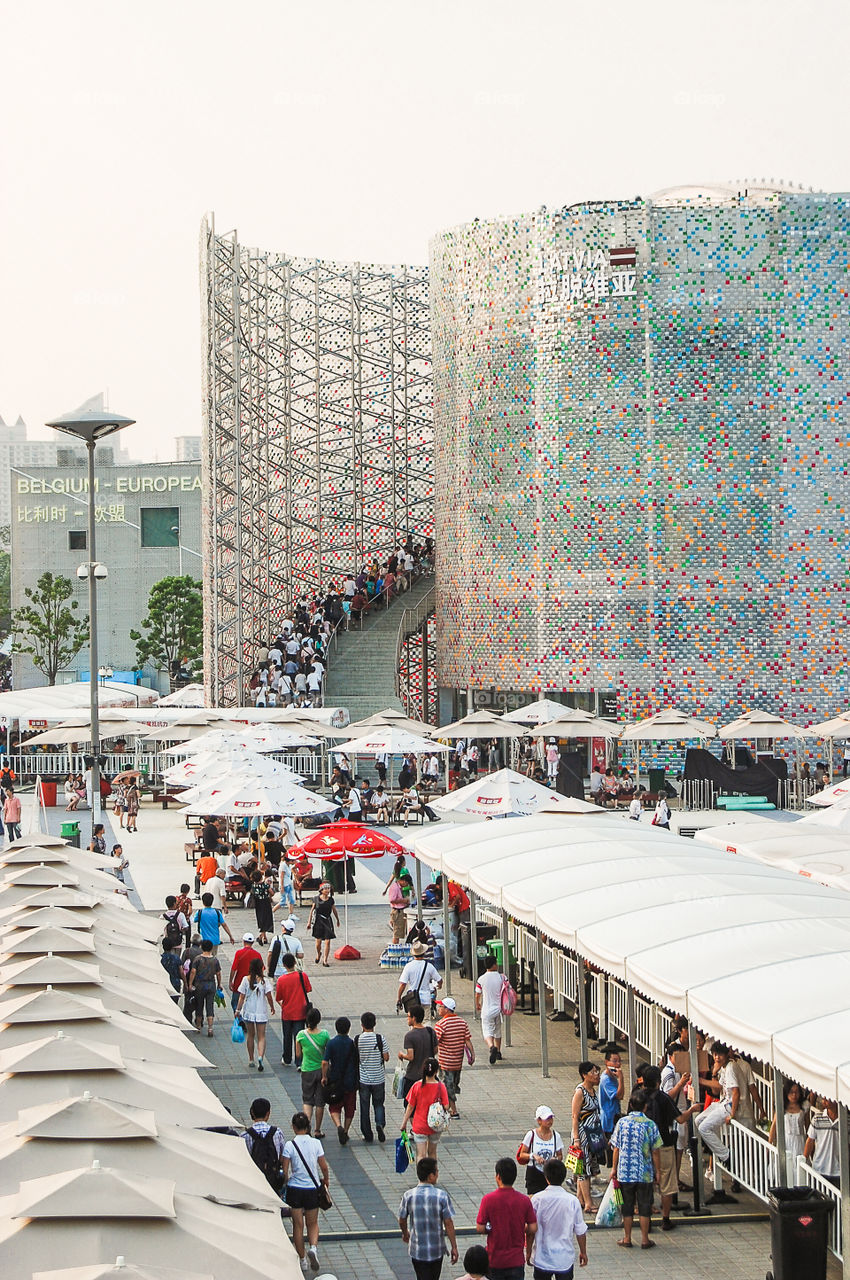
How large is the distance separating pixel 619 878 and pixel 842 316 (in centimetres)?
3161

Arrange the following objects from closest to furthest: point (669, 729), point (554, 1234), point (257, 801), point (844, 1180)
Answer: point (554, 1234), point (844, 1180), point (257, 801), point (669, 729)

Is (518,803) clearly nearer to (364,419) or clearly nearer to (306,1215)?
(306,1215)

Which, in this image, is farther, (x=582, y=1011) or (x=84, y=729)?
(x=84, y=729)

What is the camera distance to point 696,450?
44.2 meters

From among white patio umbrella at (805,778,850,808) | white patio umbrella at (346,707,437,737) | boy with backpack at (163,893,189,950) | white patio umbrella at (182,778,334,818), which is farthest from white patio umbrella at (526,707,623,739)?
boy with backpack at (163,893,189,950)

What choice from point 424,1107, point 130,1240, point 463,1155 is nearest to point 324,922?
point 463,1155

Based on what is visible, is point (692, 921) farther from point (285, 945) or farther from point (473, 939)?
point (473, 939)

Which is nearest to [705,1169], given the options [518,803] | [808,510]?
[518,803]

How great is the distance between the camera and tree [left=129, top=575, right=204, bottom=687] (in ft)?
276

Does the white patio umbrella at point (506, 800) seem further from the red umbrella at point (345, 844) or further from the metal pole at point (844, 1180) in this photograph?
the metal pole at point (844, 1180)

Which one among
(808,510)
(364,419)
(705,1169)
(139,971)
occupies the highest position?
(364,419)

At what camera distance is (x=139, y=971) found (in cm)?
1373

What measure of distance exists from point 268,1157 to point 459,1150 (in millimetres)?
3140

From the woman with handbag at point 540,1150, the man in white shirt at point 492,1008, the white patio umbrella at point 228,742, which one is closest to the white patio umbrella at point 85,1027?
the woman with handbag at point 540,1150
